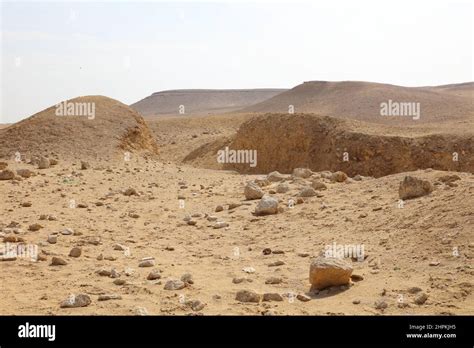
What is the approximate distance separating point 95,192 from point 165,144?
1434 centimetres

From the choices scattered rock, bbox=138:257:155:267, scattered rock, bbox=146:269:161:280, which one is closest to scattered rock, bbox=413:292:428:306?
scattered rock, bbox=146:269:161:280

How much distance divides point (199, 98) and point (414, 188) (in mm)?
77990

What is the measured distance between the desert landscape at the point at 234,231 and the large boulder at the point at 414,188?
0.04ft

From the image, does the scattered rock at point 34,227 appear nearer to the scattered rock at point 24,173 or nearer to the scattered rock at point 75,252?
the scattered rock at point 75,252

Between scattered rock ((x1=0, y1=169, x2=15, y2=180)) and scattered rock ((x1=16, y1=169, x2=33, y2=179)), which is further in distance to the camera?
scattered rock ((x1=16, y1=169, x2=33, y2=179))

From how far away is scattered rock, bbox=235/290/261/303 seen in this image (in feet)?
14.0

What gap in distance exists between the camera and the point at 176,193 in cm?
973

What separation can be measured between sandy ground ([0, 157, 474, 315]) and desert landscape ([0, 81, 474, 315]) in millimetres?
21

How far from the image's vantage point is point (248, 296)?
4.28 meters

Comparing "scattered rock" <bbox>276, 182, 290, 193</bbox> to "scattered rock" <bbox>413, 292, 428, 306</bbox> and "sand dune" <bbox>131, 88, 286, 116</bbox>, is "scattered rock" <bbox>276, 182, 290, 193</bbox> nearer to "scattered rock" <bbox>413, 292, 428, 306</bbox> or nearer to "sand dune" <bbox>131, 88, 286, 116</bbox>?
"scattered rock" <bbox>413, 292, 428, 306</bbox>

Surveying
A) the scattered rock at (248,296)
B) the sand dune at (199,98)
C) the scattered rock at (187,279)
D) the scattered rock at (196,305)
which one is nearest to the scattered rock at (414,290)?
the scattered rock at (248,296)

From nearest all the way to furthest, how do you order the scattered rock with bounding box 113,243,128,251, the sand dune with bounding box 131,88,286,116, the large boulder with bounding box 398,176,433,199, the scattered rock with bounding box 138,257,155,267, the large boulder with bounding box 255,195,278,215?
the scattered rock with bounding box 138,257,155,267 → the scattered rock with bounding box 113,243,128,251 → the large boulder with bounding box 398,176,433,199 → the large boulder with bounding box 255,195,278,215 → the sand dune with bounding box 131,88,286,116

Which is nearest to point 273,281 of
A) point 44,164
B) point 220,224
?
point 220,224
